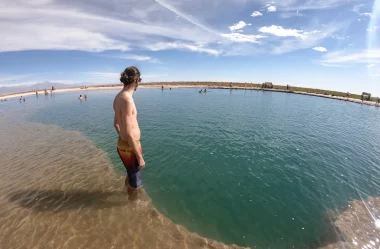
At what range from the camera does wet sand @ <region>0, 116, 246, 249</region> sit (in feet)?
23.4

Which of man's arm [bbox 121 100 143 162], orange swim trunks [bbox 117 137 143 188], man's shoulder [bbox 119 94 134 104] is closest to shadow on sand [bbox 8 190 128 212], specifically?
orange swim trunks [bbox 117 137 143 188]

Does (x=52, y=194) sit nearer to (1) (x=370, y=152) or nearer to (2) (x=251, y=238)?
(2) (x=251, y=238)

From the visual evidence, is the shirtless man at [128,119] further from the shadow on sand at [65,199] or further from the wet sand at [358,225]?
the wet sand at [358,225]

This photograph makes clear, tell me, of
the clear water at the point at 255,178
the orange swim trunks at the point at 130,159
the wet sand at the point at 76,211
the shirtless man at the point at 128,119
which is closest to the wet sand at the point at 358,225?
the clear water at the point at 255,178

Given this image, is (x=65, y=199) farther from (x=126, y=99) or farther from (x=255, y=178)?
(x=255, y=178)

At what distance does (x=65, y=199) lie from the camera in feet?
30.9

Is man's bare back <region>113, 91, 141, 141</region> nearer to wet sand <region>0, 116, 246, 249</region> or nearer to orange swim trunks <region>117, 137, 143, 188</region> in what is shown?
orange swim trunks <region>117, 137, 143, 188</region>

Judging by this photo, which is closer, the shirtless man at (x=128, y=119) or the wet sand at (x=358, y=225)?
the shirtless man at (x=128, y=119)

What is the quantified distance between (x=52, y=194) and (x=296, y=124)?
28.9m

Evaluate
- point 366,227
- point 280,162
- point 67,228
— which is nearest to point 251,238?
point 366,227

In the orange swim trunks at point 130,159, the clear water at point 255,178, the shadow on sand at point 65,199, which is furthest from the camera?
the shadow on sand at point 65,199

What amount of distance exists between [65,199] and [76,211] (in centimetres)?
137

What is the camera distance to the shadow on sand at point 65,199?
29.1 ft

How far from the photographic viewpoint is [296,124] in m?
28.6
